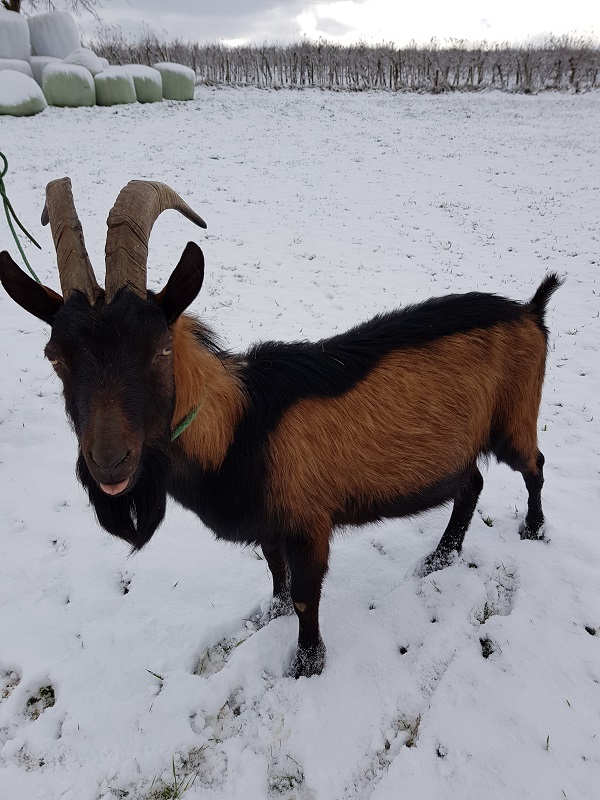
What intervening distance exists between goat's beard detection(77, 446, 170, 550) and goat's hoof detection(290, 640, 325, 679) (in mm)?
1121

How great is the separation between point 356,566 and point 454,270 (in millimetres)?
6628

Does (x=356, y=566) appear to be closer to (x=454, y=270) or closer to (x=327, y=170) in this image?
(x=454, y=270)

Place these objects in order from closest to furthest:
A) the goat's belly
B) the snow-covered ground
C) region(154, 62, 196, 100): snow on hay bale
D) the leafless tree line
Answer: the snow-covered ground → the goat's belly → region(154, 62, 196, 100): snow on hay bale → the leafless tree line

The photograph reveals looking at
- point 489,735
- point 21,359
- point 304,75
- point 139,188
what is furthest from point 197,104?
point 489,735

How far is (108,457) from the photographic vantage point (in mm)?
1478

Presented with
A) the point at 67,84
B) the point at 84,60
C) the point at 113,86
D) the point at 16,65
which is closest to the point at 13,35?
the point at 16,65

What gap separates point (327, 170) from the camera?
47.9 feet

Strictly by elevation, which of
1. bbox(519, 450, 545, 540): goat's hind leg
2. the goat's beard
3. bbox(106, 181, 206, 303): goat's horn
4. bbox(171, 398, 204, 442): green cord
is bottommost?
bbox(519, 450, 545, 540): goat's hind leg

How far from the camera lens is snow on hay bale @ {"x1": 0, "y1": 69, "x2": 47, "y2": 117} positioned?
636 inches

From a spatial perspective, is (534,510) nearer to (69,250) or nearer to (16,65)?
(69,250)

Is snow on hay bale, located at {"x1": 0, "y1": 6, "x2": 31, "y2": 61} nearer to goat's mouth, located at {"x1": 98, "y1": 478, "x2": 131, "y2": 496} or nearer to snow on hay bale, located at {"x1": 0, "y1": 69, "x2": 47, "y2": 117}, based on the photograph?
snow on hay bale, located at {"x1": 0, "y1": 69, "x2": 47, "y2": 117}

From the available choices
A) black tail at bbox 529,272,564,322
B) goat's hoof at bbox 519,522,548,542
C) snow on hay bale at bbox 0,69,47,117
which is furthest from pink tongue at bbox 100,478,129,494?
snow on hay bale at bbox 0,69,47,117

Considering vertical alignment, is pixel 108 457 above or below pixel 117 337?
below

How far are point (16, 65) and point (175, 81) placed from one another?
6.35 meters
